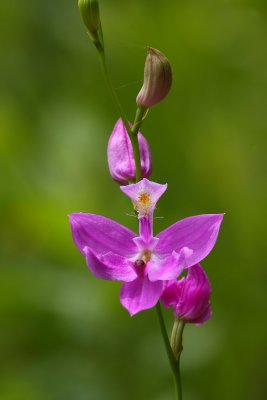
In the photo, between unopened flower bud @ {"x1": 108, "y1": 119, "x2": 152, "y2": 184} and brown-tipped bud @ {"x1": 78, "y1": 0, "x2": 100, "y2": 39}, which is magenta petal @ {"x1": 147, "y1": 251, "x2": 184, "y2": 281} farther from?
brown-tipped bud @ {"x1": 78, "y1": 0, "x2": 100, "y2": 39}

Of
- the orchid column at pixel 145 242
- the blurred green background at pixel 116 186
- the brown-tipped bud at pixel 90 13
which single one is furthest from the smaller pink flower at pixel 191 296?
the blurred green background at pixel 116 186

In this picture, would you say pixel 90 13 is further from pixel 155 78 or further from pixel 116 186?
pixel 116 186

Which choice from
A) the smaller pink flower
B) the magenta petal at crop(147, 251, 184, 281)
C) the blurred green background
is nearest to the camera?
the magenta petal at crop(147, 251, 184, 281)

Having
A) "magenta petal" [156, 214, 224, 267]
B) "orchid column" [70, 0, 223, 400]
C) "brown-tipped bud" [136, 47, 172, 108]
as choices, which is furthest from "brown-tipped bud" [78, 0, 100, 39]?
"magenta petal" [156, 214, 224, 267]

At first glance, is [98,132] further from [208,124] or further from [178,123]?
[208,124]

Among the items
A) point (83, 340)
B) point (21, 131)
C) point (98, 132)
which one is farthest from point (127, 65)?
point (83, 340)

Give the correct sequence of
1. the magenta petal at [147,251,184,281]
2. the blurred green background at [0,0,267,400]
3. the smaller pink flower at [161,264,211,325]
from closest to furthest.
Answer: the magenta petal at [147,251,184,281]
the smaller pink flower at [161,264,211,325]
the blurred green background at [0,0,267,400]
